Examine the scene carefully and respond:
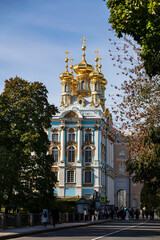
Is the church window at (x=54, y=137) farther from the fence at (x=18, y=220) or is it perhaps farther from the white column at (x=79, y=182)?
the fence at (x=18, y=220)

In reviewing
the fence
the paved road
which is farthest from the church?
the paved road

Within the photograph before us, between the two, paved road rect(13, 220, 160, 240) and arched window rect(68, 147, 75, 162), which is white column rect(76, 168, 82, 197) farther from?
paved road rect(13, 220, 160, 240)

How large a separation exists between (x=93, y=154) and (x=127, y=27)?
5932 centimetres

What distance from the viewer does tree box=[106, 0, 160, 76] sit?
14469mm

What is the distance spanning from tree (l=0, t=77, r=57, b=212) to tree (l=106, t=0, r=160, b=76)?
57.7ft

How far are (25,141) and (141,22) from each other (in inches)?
807

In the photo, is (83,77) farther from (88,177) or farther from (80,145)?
(88,177)

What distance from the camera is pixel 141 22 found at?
15.0 meters

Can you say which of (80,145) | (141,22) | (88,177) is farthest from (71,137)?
(141,22)

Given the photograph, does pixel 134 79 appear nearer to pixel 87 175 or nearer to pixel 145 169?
pixel 145 169

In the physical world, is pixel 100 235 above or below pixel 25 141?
below

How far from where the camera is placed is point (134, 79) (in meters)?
22.8

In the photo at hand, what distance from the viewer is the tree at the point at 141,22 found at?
1447cm

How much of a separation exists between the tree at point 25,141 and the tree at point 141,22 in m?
17.6
